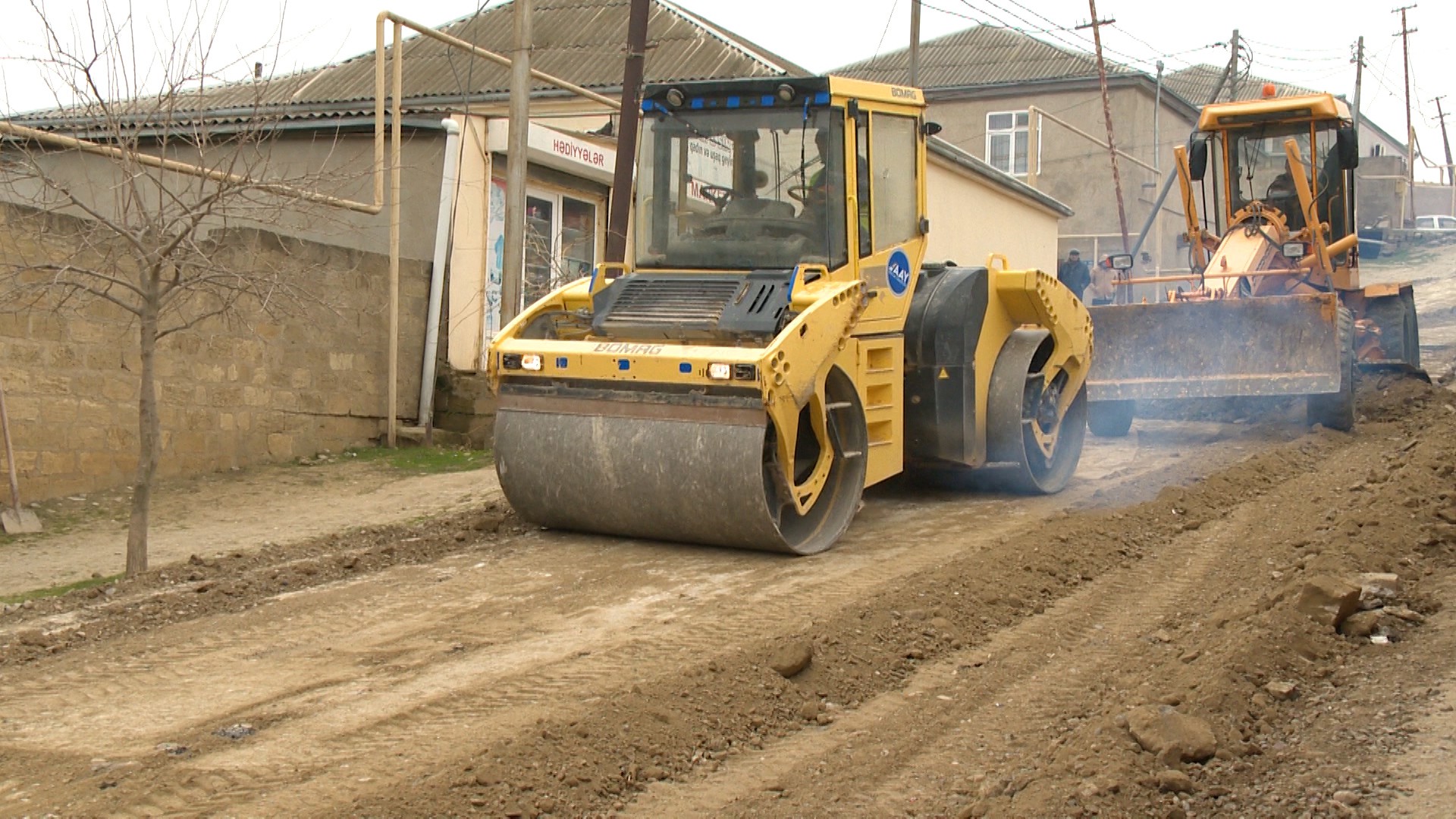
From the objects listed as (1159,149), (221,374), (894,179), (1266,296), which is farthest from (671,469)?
(1159,149)

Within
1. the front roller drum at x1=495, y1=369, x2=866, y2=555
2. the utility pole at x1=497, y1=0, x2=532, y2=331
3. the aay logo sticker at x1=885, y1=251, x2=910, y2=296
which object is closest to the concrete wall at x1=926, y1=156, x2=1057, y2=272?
the utility pole at x1=497, y1=0, x2=532, y2=331

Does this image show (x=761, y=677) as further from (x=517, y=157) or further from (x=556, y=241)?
Answer: (x=556, y=241)

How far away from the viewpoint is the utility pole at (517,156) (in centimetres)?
1247

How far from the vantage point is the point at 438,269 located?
14.1 m

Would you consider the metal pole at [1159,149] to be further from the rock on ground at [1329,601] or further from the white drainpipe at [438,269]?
the rock on ground at [1329,601]

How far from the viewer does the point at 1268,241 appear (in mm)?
14094

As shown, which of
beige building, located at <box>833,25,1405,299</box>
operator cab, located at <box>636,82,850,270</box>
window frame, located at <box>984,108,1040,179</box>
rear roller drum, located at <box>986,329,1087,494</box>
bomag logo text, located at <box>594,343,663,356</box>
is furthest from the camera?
window frame, located at <box>984,108,1040,179</box>

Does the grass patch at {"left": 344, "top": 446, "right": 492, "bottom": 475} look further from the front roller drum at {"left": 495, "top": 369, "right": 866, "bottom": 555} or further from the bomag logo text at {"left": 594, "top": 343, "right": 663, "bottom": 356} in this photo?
the bomag logo text at {"left": 594, "top": 343, "right": 663, "bottom": 356}

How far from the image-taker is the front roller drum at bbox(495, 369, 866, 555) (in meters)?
7.75

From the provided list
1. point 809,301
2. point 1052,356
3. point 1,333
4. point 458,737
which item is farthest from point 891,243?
point 1,333

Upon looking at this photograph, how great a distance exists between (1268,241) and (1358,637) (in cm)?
914

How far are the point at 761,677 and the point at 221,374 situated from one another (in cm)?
799

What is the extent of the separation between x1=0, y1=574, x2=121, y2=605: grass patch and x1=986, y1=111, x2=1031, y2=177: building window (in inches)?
1275

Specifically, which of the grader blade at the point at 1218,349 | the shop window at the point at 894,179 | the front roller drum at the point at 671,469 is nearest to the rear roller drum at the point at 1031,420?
the shop window at the point at 894,179
